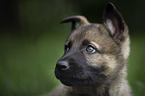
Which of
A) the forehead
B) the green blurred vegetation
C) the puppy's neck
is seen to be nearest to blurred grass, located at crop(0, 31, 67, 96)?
the green blurred vegetation

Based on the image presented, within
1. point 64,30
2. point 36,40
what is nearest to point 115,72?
point 36,40

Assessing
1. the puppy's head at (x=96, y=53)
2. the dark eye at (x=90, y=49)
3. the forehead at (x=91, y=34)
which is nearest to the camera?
the puppy's head at (x=96, y=53)

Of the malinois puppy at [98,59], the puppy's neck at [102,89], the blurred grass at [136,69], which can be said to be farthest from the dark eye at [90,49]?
the blurred grass at [136,69]

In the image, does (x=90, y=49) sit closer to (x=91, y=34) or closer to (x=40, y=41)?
(x=91, y=34)

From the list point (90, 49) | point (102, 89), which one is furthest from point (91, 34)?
point (102, 89)

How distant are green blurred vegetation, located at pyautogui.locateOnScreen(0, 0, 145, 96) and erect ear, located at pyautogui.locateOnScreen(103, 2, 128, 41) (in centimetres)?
132

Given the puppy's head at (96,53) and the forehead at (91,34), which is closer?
the puppy's head at (96,53)

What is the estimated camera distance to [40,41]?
8.23 m

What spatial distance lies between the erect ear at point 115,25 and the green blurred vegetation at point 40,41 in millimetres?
1318

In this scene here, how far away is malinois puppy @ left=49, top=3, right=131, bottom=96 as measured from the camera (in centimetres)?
377

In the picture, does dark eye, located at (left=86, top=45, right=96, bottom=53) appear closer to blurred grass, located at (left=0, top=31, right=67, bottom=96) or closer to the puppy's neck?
the puppy's neck

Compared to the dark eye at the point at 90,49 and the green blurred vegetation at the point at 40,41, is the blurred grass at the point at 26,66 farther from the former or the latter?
the dark eye at the point at 90,49

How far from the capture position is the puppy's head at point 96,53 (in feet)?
12.3

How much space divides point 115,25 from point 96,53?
693 mm
